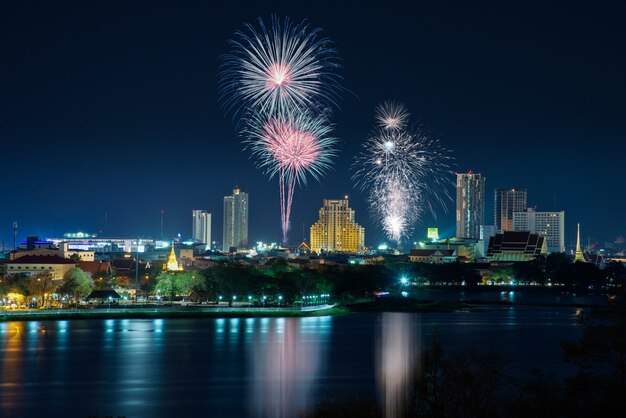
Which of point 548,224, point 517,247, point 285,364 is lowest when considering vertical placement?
point 285,364

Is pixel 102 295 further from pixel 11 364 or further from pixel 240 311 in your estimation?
pixel 11 364

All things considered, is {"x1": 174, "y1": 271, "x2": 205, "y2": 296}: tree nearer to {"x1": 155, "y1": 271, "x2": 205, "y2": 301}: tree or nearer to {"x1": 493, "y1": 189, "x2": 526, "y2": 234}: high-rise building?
{"x1": 155, "y1": 271, "x2": 205, "y2": 301}: tree

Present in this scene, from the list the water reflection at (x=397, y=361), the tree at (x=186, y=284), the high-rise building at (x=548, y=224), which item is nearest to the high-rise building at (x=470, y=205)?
the high-rise building at (x=548, y=224)

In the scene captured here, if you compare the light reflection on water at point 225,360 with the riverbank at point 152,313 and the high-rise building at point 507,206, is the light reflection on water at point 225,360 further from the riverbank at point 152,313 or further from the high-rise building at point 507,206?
the high-rise building at point 507,206

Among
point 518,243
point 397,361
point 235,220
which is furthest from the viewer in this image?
point 235,220

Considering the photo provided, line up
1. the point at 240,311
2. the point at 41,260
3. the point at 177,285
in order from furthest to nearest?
the point at 41,260, the point at 177,285, the point at 240,311

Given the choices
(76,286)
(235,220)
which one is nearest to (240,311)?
(76,286)

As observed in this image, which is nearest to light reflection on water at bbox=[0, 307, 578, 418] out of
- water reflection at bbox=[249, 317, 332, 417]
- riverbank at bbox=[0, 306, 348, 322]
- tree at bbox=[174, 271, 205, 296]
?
water reflection at bbox=[249, 317, 332, 417]
